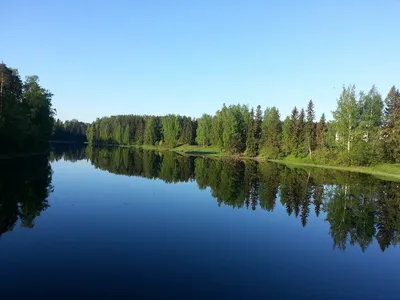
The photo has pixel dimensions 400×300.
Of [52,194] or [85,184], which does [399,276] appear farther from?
[85,184]

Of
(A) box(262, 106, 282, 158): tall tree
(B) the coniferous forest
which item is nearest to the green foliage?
(B) the coniferous forest

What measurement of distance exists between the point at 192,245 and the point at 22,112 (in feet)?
184

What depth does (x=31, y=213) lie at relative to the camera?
2281cm

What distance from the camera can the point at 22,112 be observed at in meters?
61.1

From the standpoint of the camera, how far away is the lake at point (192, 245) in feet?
41.9

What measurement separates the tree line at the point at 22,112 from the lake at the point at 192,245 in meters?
27.9

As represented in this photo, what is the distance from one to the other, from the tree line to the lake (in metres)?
27.9

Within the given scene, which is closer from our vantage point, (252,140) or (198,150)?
(252,140)

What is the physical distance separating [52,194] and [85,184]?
327 inches

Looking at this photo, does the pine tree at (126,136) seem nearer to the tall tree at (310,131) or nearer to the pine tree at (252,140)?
the pine tree at (252,140)

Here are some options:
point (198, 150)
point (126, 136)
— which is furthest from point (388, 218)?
point (126, 136)

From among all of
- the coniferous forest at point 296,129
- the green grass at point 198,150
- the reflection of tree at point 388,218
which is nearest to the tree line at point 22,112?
the coniferous forest at point 296,129

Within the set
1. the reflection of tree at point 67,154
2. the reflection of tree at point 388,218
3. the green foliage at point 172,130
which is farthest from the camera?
the green foliage at point 172,130

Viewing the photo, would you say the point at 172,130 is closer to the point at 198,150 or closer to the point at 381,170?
the point at 198,150
